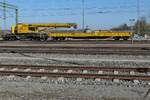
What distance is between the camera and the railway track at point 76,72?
14141 millimetres

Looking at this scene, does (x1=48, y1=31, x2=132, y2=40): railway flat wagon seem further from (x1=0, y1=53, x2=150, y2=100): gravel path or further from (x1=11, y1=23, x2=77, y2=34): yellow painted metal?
(x1=0, y1=53, x2=150, y2=100): gravel path

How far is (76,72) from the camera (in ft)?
52.5

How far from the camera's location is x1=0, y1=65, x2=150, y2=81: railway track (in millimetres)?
14141

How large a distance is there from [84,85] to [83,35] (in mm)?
47514

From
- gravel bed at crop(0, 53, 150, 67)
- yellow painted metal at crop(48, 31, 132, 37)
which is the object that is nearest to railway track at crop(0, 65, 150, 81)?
gravel bed at crop(0, 53, 150, 67)

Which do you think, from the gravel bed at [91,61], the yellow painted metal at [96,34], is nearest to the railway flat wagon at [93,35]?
the yellow painted metal at [96,34]

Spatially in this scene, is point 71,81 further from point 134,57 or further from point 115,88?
point 134,57

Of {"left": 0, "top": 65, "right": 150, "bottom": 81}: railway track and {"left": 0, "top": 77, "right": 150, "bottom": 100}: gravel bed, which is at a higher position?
{"left": 0, "top": 65, "right": 150, "bottom": 81}: railway track

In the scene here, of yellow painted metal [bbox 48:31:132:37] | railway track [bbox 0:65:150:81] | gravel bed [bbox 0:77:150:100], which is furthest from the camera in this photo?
yellow painted metal [bbox 48:31:132:37]

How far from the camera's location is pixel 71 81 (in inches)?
542

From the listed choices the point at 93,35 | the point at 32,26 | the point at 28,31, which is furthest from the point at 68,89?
the point at 32,26

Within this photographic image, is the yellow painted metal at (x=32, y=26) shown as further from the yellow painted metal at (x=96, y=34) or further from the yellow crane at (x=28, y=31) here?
the yellow painted metal at (x=96, y=34)

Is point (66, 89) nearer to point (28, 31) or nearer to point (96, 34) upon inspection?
point (28, 31)

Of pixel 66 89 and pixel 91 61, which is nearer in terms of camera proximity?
pixel 66 89
